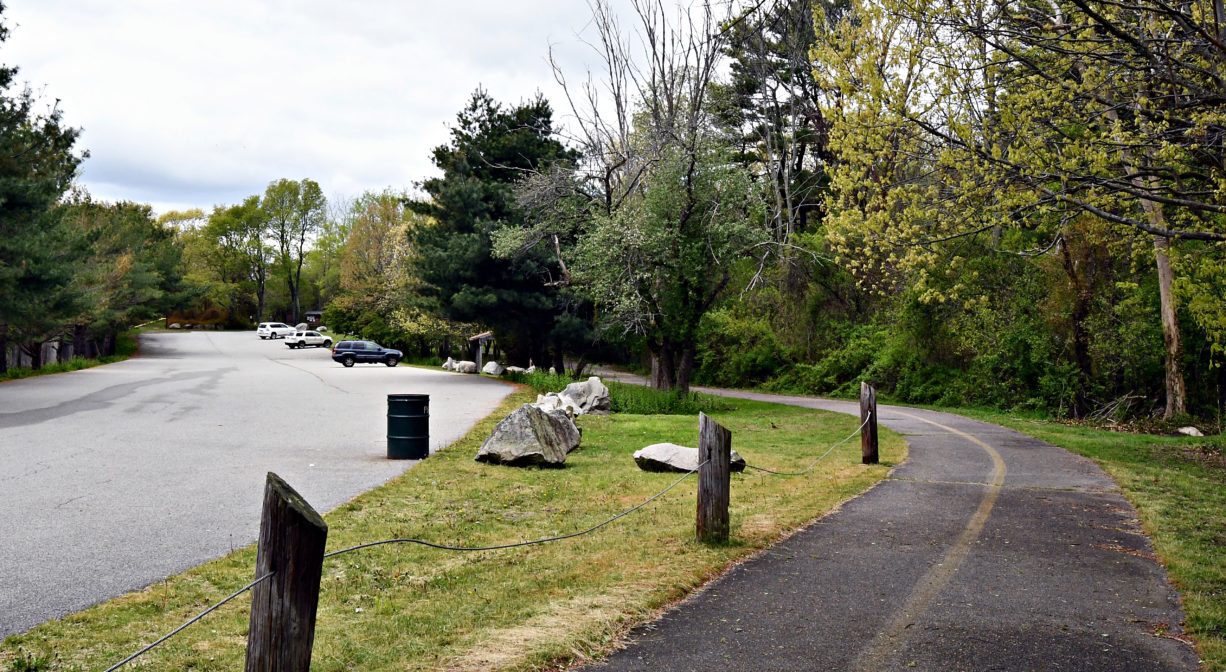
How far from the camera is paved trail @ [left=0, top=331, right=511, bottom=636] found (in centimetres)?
745

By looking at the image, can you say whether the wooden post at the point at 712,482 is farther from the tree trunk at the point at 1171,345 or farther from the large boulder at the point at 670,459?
the tree trunk at the point at 1171,345

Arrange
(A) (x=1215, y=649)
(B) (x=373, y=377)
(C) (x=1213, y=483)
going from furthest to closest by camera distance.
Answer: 1. (B) (x=373, y=377)
2. (C) (x=1213, y=483)
3. (A) (x=1215, y=649)

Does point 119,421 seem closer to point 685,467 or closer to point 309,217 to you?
point 685,467

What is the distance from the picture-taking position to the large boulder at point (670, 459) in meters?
12.9

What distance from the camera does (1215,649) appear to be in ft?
17.6

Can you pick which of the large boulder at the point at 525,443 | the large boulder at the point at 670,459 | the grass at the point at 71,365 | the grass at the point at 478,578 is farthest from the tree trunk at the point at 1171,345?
the grass at the point at 71,365

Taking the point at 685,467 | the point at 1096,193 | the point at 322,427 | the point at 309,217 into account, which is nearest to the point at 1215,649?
the point at 685,467

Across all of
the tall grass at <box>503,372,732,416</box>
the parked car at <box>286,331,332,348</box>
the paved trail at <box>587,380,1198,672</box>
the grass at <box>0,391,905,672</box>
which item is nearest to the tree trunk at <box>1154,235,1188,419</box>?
the tall grass at <box>503,372,732,416</box>

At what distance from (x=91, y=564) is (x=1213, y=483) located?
44.4 feet

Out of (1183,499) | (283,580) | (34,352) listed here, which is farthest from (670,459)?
(34,352)

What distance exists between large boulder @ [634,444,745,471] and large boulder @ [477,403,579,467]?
4.65 ft

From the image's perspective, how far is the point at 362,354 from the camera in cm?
4828

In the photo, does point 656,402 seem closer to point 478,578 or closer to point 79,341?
point 478,578

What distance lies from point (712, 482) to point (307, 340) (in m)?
64.0
